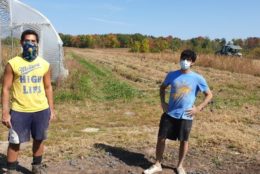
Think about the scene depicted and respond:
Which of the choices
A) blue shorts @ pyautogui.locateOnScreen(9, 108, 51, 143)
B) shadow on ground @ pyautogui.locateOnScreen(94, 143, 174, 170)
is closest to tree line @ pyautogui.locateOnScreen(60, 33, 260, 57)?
shadow on ground @ pyautogui.locateOnScreen(94, 143, 174, 170)

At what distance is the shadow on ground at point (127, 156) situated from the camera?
5.95m

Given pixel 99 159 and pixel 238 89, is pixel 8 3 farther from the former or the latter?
pixel 99 159

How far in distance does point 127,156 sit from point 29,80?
2.13m

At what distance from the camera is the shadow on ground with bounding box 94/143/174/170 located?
5.95 metres

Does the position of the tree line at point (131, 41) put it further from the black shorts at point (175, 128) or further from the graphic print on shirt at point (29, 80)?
the graphic print on shirt at point (29, 80)

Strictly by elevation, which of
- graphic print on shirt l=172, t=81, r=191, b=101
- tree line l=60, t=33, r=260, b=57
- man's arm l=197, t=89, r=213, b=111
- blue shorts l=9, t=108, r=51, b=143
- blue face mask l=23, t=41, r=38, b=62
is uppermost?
blue face mask l=23, t=41, r=38, b=62

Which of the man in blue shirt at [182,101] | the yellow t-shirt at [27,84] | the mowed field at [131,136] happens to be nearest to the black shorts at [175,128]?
the man in blue shirt at [182,101]

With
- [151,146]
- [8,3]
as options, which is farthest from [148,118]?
[8,3]

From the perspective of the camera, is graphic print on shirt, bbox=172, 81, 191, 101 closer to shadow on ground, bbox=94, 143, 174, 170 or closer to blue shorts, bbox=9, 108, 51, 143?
shadow on ground, bbox=94, 143, 174, 170

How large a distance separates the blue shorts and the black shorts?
1.48 meters

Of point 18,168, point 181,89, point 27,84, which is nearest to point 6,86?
point 27,84

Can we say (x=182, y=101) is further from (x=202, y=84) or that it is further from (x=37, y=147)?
(x=37, y=147)

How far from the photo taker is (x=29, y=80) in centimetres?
478

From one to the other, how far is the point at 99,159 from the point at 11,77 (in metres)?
1.97
